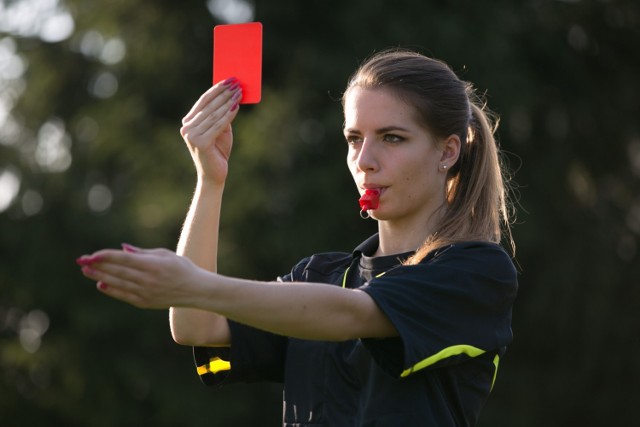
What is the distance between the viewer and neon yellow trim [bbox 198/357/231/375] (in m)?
3.06

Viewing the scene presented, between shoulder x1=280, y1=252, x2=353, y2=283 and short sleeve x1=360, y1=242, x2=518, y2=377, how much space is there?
374mm

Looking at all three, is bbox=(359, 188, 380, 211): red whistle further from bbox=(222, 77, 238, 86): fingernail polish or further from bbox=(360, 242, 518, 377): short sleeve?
bbox=(222, 77, 238, 86): fingernail polish

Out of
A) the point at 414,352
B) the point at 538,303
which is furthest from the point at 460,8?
the point at 414,352

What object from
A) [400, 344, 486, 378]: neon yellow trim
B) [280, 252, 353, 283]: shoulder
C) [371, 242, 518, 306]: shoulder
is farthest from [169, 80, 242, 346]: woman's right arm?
[400, 344, 486, 378]: neon yellow trim

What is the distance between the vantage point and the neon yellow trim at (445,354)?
2.56 m

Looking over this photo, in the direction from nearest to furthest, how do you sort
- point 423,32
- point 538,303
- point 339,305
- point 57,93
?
1. point 339,305
2. point 423,32
3. point 538,303
4. point 57,93

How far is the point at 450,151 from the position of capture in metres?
2.97

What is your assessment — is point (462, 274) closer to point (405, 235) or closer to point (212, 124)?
point (405, 235)

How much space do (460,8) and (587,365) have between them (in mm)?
3884

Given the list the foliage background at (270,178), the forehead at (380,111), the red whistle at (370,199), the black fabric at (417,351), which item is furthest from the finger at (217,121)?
the foliage background at (270,178)

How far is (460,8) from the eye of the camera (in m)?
11.3

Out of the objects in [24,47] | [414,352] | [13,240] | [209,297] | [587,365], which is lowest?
[587,365]

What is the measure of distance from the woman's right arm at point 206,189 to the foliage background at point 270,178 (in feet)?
24.9

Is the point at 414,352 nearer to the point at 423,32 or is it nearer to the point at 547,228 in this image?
the point at 423,32
